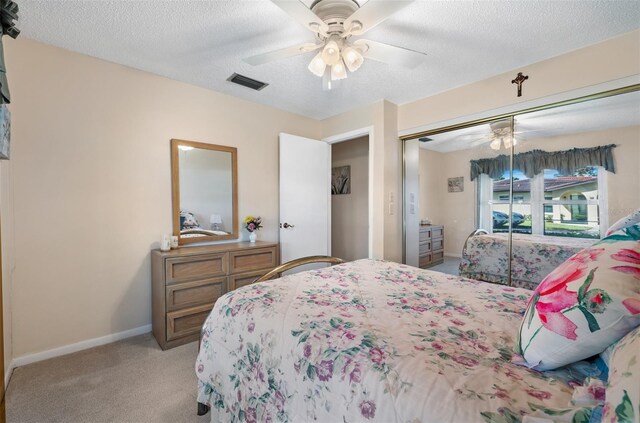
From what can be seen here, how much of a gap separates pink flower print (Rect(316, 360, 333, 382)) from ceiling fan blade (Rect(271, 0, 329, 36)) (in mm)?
1681

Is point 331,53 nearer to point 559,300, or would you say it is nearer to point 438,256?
point 559,300

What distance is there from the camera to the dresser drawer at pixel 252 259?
9.23 ft

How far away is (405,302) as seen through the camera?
1.42 metres

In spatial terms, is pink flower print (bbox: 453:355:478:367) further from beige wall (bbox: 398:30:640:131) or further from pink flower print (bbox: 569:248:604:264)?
beige wall (bbox: 398:30:640:131)

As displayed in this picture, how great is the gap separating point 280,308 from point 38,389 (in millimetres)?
1917

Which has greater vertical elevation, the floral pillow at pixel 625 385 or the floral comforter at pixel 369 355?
the floral pillow at pixel 625 385

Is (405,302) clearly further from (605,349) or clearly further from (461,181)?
(461,181)

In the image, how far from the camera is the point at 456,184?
309cm

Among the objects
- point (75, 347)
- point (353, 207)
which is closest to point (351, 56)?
point (353, 207)

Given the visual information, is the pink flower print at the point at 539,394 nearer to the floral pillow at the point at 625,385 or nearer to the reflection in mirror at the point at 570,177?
the floral pillow at the point at 625,385

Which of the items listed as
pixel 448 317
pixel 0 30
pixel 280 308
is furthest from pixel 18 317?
pixel 448 317

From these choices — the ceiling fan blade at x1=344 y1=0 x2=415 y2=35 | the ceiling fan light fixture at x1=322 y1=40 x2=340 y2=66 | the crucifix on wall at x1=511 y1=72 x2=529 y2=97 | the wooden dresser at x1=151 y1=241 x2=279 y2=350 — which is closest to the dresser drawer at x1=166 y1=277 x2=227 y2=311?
the wooden dresser at x1=151 y1=241 x2=279 y2=350

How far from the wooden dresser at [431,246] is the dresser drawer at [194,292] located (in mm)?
2366

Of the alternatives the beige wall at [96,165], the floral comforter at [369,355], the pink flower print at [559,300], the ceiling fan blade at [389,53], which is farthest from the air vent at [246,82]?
the pink flower print at [559,300]
